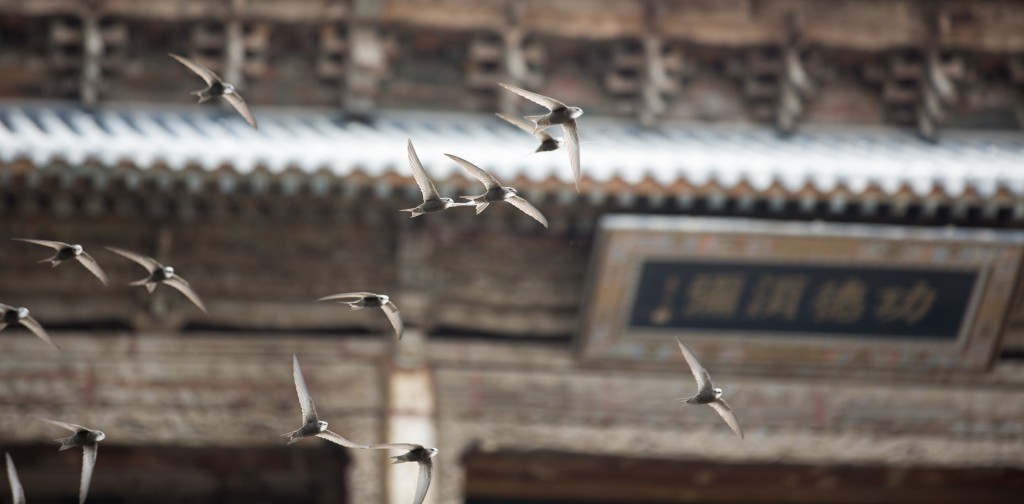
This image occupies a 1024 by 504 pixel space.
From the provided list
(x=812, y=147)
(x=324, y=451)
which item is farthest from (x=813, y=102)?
(x=324, y=451)

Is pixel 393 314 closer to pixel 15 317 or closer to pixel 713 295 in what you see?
pixel 15 317

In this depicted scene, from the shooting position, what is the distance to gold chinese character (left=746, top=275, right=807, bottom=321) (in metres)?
9.64

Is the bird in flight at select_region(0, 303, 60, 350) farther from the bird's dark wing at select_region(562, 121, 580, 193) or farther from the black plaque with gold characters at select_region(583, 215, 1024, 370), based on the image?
the black plaque with gold characters at select_region(583, 215, 1024, 370)

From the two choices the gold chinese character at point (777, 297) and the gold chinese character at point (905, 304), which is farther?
Answer: the gold chinese character at point (905, 304)

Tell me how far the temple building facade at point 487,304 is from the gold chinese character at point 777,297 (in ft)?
0.06

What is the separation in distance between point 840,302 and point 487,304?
209 cm

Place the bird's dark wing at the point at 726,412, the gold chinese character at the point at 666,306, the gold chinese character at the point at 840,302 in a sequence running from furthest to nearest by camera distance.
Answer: the gold chinese character at the point at 840,302 < the gold chinese character at the point at 666,306 < the bird's dark wing at the point at 726,412

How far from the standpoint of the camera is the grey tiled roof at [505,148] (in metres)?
8.91

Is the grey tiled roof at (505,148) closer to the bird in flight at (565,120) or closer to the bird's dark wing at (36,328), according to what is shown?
the bird's dark wing at (36,328)

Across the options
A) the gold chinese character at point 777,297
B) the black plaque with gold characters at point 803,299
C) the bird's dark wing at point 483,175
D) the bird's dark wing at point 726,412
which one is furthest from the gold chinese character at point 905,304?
the bird's dark wing at point 483,175

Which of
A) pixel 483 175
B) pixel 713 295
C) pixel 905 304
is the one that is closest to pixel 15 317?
pixel 483 175

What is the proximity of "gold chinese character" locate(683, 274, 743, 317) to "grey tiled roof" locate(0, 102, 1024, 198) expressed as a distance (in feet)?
2.16

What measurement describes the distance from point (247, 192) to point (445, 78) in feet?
8.99

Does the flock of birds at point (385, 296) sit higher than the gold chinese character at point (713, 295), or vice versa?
the flock of birds at point (385, 296)
